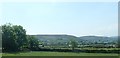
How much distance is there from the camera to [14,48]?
2150cm

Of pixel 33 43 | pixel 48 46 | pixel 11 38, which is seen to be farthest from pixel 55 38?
pixel 33 43

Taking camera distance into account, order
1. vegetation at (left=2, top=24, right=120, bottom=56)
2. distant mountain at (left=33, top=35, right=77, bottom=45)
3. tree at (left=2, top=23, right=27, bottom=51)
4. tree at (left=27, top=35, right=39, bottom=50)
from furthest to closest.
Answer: tree at (left=27, top=35, right=39, bottom=50), tree at (left=2, top=23, right=27, bottom=51), distant mountain at (left=33, top=35, right=77, bottom=45), vegetation at (left=2, top=24, right=120, bottom=56)

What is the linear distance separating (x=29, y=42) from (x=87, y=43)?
6.92 m

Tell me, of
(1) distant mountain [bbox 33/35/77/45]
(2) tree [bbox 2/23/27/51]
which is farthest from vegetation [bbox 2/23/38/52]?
(1) distant mountain [bbox 33/35/77/45]

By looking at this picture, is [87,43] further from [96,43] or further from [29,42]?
[29,42]

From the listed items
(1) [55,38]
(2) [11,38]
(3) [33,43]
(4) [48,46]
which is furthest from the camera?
(3) [33,43]

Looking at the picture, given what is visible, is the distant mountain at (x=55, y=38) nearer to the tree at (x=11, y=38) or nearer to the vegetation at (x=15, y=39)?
the vegetation at (x=15, y=39)

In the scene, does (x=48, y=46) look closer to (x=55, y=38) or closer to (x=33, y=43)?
(x=55, y=38)

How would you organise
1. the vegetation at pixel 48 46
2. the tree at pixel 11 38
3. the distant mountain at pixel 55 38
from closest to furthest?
the vegetation at pixel 48 46, the distant mountain at pixel 55 38, the tree at pixel 11 38

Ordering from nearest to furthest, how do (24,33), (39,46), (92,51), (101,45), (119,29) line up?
1. (119,29)
2. (92,51)
3. (101,45)
4. (39,46)
5. (24,33)

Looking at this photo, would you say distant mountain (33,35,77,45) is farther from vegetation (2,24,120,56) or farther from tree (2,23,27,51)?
tree (2,23,27,51)

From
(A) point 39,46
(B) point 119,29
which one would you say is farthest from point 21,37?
(B) point 119,29

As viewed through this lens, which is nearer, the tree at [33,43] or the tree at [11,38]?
the tree at [11,38]

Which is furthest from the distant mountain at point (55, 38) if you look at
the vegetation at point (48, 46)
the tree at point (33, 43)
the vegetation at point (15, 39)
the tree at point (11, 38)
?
the tree at point (11, 38)
